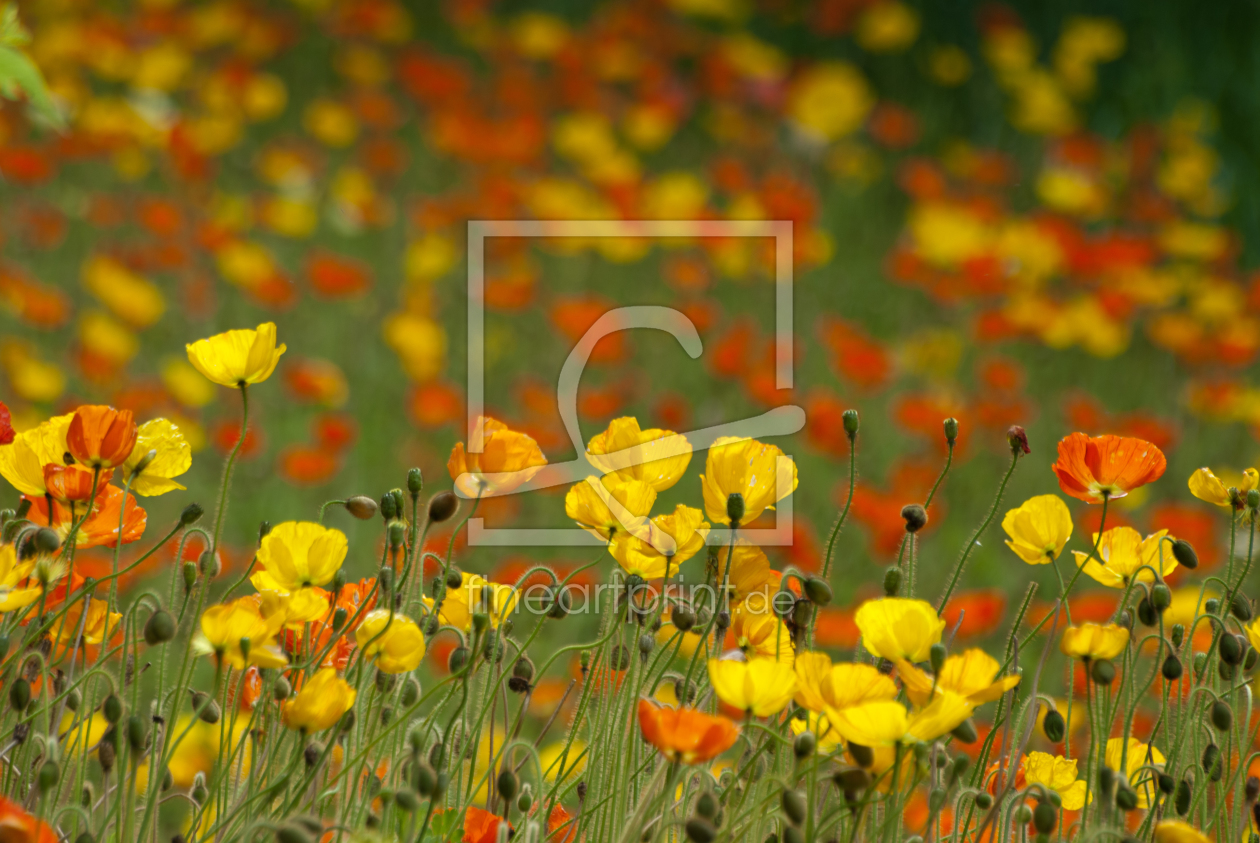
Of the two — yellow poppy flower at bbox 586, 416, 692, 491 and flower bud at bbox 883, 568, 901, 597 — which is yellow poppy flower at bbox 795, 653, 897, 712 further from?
yellow poppy flower at bbox 586, 416, 692, 491

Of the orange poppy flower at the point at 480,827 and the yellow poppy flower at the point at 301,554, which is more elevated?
the yellow poppy flower at the point at 301,554

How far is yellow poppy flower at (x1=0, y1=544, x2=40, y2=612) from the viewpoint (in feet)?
2.98

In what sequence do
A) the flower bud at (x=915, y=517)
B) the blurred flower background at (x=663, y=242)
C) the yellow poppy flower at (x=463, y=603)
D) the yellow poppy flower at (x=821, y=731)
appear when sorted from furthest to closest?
the blurred flower background at (x=663, y=242)
the yellow poppy flower at (x=463, y=603)
the flower bud at (x=915, y=517)
the yellow poppy flower at (x=821, y=731)

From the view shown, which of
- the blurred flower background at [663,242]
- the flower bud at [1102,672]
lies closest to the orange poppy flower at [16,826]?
the flower bud at [1102,672]


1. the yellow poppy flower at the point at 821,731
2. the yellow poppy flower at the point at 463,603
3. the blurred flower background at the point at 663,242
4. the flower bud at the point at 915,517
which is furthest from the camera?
the blurred flower background at the point at 663,242

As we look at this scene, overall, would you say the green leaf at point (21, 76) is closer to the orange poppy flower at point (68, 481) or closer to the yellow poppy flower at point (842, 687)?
the orange poppy flower at point (68, 481)

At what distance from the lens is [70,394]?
291 cm

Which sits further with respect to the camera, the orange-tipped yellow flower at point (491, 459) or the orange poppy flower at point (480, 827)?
the orange-tipped yellow flower at point (491, 459)

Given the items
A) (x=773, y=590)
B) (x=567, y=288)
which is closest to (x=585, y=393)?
(x=567, y=288)

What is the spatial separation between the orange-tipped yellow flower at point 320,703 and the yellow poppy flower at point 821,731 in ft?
1.03

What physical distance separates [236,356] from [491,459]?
8.8 inches

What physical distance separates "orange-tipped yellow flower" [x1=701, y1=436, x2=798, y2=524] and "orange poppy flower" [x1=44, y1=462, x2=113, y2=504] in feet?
1.59

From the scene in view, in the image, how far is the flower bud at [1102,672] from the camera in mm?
926

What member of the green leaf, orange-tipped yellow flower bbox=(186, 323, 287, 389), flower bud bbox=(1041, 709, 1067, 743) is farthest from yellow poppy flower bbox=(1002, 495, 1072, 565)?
the green leaf
